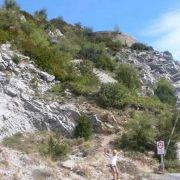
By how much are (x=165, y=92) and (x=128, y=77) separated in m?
4.77

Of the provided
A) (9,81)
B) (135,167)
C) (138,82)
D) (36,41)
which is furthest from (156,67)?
(135,167)

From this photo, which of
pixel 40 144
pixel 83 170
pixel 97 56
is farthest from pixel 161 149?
pixel 97 56

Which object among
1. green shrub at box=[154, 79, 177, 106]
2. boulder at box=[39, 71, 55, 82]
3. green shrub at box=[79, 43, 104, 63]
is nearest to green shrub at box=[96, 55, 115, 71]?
green shrub at box=[79, 43, 104, 63]

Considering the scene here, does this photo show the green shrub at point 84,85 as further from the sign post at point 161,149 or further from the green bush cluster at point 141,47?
the green bush cluster at point 141,47

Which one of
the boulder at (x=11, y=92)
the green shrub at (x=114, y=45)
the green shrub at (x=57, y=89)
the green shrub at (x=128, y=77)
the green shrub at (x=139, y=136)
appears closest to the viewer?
the green shrub at (x=139, y=136)

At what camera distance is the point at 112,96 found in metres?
34.9

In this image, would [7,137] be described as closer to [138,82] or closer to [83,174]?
[83,174]

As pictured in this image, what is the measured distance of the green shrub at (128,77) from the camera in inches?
1686

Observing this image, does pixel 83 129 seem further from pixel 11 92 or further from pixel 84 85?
pixel 84 85

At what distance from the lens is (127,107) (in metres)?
35.1

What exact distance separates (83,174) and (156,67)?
104 feet

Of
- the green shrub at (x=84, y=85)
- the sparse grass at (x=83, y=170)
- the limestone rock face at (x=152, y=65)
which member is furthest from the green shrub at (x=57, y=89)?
the limestone rock face at (x=152, y=65)

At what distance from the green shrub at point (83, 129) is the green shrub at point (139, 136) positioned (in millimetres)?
1792

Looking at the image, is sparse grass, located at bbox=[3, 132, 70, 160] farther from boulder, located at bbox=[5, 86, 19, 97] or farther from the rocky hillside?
boulder, located at bbox=[5, 86, 19, 97]
